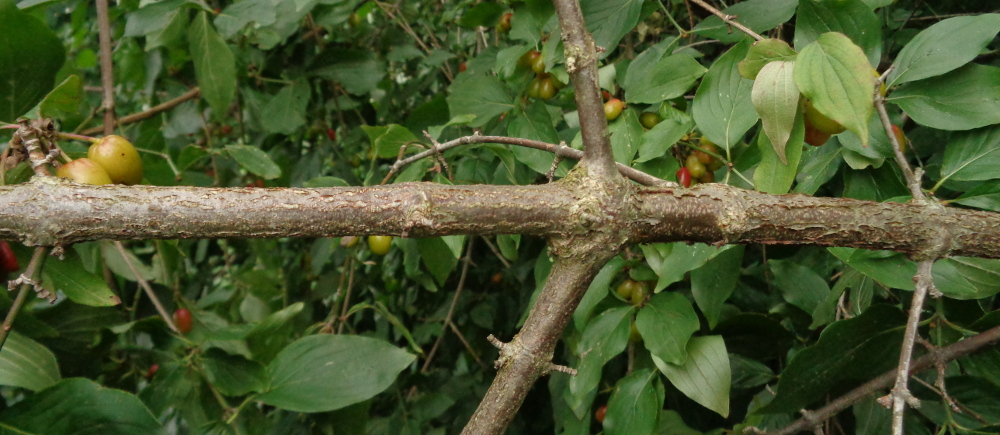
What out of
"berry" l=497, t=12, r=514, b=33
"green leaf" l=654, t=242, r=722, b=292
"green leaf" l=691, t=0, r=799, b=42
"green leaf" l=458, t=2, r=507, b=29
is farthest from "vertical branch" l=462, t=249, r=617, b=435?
"berry" l=497, t=12, r=514, b=33

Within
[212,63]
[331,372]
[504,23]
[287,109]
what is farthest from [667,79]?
[287,109]

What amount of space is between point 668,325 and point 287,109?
3.82 ft

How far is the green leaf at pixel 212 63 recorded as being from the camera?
128 centimetres

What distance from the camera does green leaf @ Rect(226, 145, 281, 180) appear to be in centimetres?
122

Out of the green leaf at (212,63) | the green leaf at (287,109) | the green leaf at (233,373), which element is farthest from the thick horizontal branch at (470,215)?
the green leaf at (287,109)

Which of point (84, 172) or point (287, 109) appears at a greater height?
point (84, 172)

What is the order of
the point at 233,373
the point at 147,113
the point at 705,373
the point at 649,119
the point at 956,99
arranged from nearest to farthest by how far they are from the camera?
the point at 956,99
the point at 705,373
the point at 649,119
the point at 233,373
the point at 147,113

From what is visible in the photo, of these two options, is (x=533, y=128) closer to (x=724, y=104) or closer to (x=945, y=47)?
(x=724, y=104)

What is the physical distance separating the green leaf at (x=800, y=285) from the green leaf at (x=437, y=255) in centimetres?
54

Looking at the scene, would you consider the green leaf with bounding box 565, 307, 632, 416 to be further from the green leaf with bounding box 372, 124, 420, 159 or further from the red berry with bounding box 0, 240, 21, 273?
the red berry with bounding box 0, 240, 21, 273

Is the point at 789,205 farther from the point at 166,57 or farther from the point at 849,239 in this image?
the point at 166,57

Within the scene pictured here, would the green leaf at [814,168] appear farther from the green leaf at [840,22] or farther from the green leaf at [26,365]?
the green leaf at [26,365]

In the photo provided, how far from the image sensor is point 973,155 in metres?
0.75

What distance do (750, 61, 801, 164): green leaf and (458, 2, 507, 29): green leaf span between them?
705 millimetres
